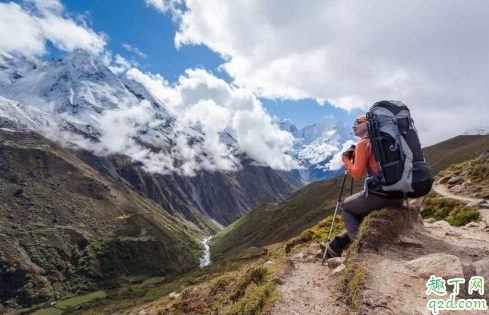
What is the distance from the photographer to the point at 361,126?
10.3m

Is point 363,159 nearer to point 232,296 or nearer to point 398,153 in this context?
point 398,153

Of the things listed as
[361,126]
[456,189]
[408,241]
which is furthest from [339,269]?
[456,189]

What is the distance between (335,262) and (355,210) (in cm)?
207

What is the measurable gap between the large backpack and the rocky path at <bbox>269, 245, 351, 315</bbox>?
3.49 meters

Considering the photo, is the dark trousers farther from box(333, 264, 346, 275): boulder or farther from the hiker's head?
the hiker's head

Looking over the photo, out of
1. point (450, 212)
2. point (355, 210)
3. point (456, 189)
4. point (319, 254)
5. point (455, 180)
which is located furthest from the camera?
point (455, 180)

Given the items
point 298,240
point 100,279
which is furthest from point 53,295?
point 298,240

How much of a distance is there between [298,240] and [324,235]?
1.91 m

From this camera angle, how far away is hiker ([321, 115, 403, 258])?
32.3ft

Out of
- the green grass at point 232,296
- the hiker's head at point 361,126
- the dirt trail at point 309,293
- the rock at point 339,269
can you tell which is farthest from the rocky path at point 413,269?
the hiker's head at point 361,126

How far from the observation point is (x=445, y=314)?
6.72 metres

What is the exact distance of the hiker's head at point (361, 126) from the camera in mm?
10275

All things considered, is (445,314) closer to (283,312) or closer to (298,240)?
(283,312)

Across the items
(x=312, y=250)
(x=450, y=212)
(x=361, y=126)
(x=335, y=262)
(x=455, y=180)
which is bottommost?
(x=335, y=262)
